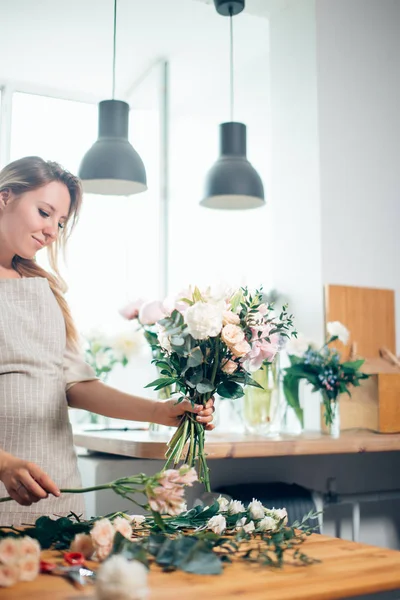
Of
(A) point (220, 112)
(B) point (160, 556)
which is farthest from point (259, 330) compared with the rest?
(A) point (220, 112)

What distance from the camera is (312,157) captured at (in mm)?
3113

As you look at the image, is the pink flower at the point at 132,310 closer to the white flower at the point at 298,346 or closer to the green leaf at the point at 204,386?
the white flower at the point at 298,346

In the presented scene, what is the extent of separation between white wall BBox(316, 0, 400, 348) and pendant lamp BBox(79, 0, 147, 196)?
837mm

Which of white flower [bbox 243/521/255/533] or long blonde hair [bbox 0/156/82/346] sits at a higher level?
long blonde hair [bbox 0/156/82/346]

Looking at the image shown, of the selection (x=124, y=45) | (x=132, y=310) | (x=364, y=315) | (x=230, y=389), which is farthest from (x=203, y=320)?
(x=124, y=45)

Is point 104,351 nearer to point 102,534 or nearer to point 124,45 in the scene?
point 124,45

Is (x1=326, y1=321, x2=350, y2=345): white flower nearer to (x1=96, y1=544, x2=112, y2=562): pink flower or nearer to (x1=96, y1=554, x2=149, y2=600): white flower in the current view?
(x1=96, y1=544, x2=112, y2=562): pink flower

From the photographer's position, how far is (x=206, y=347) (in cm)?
139

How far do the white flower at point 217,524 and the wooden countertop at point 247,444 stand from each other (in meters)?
0.89

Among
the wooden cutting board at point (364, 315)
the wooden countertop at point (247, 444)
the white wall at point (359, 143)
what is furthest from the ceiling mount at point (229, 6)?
the wooden countertop at point (247, 444)

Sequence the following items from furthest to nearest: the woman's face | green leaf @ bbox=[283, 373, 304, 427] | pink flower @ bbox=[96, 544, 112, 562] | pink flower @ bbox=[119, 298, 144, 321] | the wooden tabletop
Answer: green leaf @ bbox=[283, 373, 304, 427] → pink flower @ bbox=[119, 298, 144, 321] → the woman's face → pink flower @ bbox=[96, 544, 112, 562] → the wooden tabletop

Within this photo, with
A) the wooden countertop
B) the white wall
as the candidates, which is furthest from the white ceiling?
the wooden countertop

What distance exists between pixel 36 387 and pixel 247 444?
2.74 ft

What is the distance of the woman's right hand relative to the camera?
1.03m
